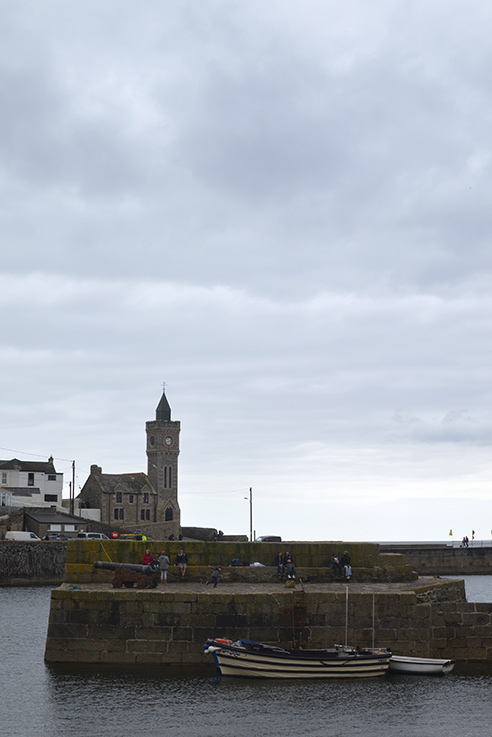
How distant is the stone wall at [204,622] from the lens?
2561 centimetres

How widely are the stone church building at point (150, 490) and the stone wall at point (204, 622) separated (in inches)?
3089

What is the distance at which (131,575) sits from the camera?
2739cm

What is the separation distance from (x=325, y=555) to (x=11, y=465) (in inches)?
3478

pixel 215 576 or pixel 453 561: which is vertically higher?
pixel 215 576

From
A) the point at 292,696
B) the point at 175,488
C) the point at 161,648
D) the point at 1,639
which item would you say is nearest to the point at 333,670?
the point at 292,696

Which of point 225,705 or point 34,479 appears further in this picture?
point 34,479

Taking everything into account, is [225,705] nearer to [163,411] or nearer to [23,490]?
[23,490]

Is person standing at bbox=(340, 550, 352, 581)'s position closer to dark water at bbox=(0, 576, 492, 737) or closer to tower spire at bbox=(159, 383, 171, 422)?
dark water at bbox=(0, 576, 492, 737)

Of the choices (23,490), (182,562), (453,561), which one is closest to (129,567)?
(182,562)

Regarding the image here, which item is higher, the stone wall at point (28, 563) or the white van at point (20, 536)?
the white van at point (20, 536)

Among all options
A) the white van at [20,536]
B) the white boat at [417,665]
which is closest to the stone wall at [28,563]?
the white van at [20,536]

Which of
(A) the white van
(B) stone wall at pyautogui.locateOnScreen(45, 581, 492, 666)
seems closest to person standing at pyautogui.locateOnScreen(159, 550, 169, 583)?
(B) stone wall at pyautogui.locateOnScreen(45, 581, 492, 666)

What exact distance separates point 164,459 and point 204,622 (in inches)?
4231

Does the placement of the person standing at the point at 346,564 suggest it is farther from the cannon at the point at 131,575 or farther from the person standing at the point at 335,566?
the cannon at the point at 131,575
